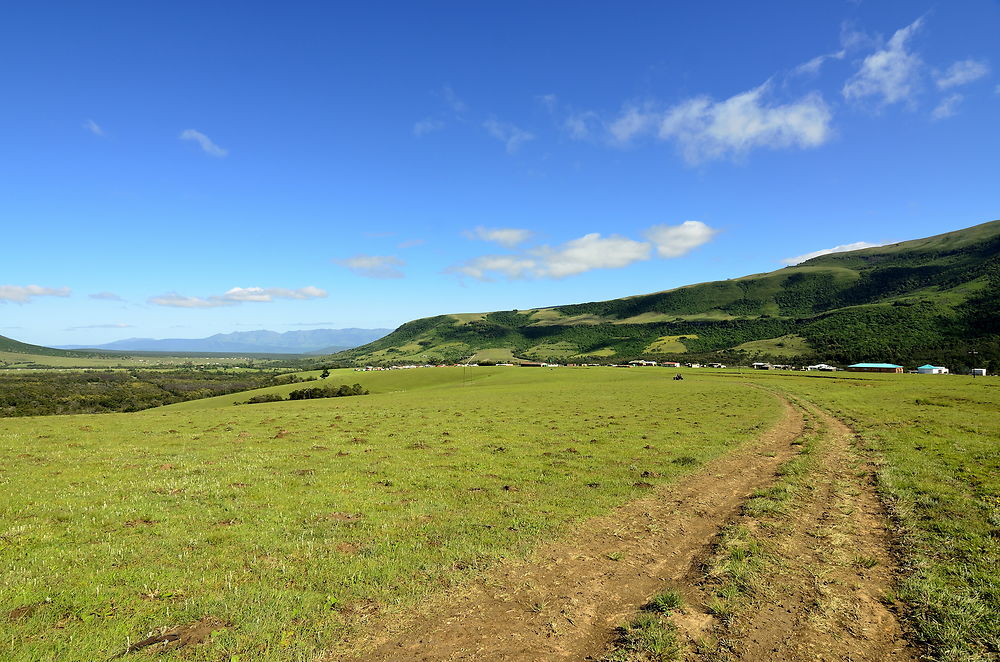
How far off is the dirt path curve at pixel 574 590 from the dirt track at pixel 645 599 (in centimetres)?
3

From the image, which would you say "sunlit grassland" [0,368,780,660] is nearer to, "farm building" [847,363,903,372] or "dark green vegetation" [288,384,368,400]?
"dark green vegetation" [288,384,368,400]

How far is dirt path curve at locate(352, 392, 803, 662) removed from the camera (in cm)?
732

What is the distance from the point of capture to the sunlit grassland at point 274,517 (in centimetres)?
796

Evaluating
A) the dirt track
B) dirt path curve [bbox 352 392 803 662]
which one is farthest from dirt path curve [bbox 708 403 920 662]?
dirt path curve [bbox 352 392 803 662]

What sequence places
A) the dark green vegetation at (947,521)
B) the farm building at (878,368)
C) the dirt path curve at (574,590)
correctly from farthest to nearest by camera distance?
the farm building at (878,368) < the dark green vegetation at (947,521) < the dirt path curve at (574,590)

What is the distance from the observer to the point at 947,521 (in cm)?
1233

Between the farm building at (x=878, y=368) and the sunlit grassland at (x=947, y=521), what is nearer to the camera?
the sunlit grassland at (x=947, y=521)

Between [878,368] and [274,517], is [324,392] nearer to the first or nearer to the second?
[274,517]

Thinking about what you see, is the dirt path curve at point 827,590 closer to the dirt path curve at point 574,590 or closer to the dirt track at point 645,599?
the dirt track at point 645,599

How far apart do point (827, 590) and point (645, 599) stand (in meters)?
4.02

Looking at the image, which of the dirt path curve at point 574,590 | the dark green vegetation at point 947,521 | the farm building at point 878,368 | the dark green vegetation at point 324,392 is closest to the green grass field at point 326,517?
the dark green vegetation at point 947,521

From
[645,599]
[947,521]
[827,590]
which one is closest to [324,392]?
[645,599]

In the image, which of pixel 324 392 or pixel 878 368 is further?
pixel 878 368

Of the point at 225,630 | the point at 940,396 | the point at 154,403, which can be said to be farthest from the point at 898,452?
the point at 154,403
